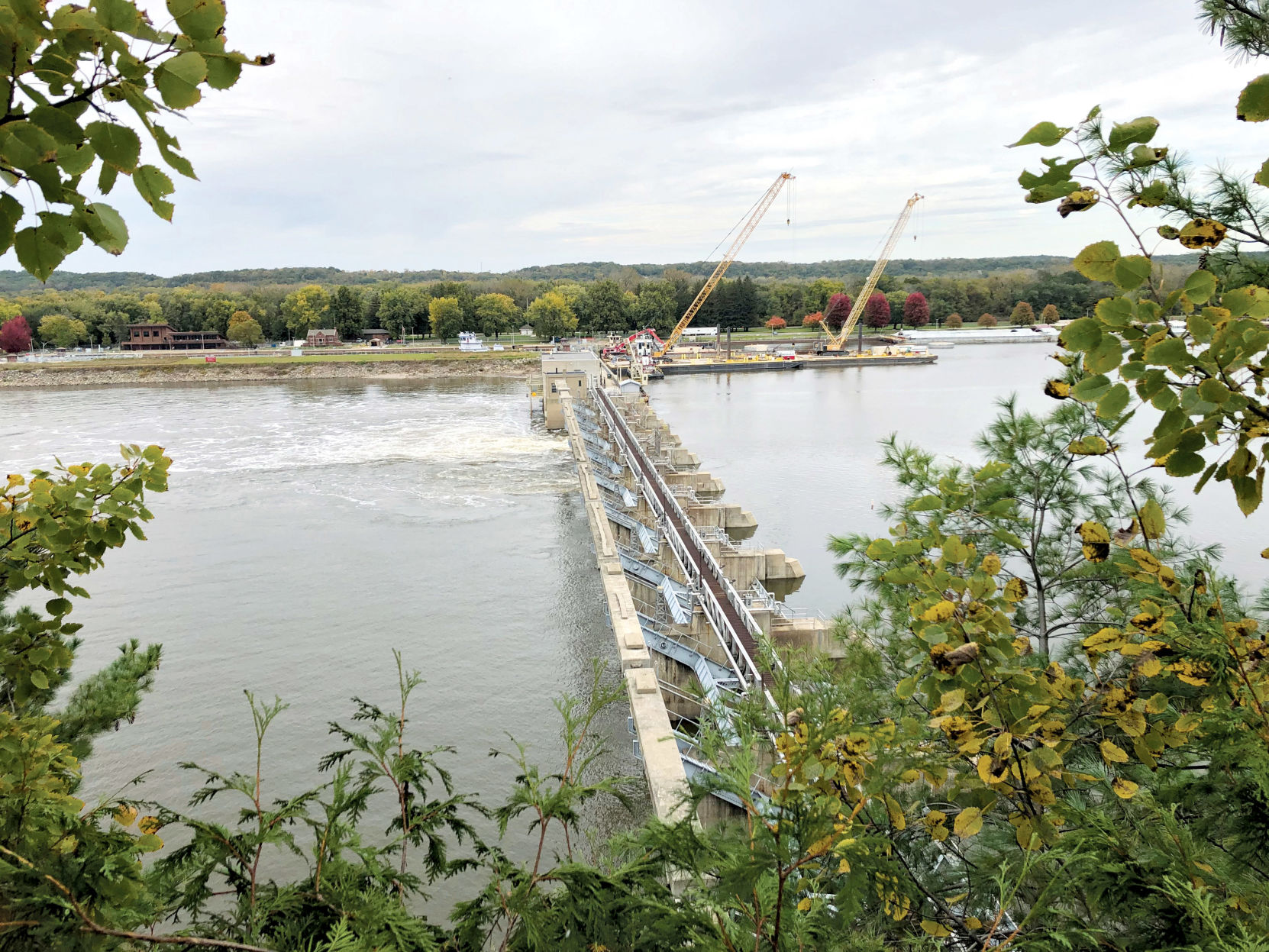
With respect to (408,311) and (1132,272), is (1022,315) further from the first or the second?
(1132,272)

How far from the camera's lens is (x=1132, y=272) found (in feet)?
4.50

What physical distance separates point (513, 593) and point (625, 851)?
17463 millimetres

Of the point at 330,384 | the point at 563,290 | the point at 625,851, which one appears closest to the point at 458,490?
the point at 625,851

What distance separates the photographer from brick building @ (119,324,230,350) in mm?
96750

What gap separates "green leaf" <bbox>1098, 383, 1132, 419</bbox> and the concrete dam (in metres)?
1.54

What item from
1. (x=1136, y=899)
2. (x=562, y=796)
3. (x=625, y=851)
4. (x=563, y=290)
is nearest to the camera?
(x=1136, y=899)

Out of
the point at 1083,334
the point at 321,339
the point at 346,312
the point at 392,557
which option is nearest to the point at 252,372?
the point at 321,339

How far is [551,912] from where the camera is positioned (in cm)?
229

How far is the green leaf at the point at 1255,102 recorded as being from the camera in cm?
136

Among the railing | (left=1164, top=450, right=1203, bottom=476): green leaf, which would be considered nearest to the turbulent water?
the railing

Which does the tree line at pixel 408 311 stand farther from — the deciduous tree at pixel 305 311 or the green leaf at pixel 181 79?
the green leaf at pixel 181 79

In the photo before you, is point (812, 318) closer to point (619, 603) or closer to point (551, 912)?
point (619, 603)

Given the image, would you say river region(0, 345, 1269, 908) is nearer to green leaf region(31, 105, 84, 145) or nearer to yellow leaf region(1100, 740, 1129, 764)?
yellow leaf region(1100, 740, 1129, 764)

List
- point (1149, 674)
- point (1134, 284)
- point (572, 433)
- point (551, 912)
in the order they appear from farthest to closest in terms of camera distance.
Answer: point (572, 433)
point (551, 912)
point (1149, 674)
point (1134, 284)
